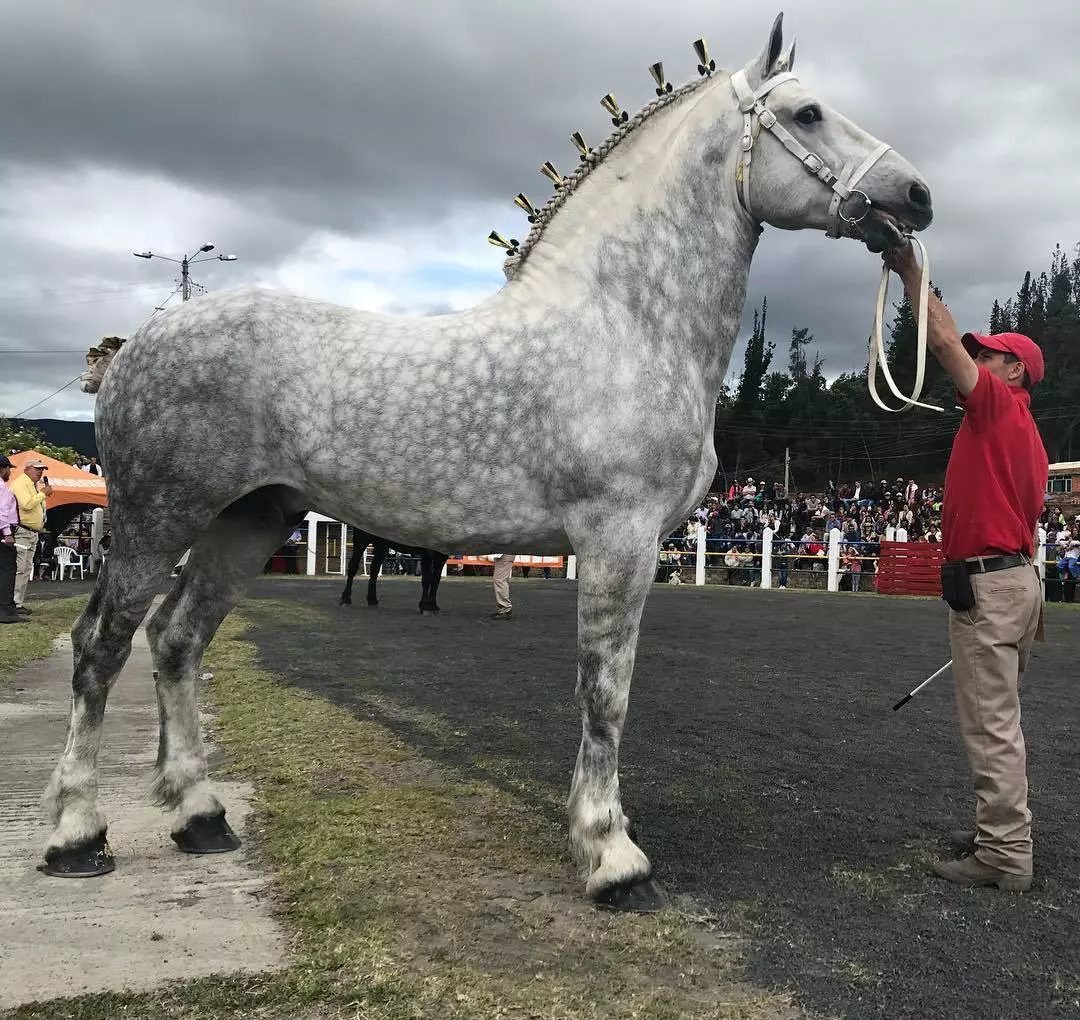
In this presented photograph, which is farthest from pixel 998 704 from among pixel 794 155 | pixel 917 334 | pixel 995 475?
pixel 794 155

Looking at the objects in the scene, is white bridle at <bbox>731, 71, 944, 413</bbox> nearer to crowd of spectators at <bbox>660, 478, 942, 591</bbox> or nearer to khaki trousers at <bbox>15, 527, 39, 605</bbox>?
khaki trousers at <bbox>15, 527, 39, 605</bbox>

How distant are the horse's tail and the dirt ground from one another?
2.51 meters

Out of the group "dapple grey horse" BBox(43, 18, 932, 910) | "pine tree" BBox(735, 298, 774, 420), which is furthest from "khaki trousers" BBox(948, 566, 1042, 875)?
"pine tree" BBox(735, 298, 774, 420)

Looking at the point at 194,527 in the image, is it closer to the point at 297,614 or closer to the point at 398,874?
the point at 398,874

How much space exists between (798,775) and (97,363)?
154 inches

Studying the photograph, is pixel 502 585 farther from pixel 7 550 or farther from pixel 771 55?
pixel 771 55

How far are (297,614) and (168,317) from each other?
9.55 metres

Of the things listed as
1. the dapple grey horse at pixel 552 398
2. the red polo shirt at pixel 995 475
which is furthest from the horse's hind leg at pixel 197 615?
the red polo shirt at pixel 995 475

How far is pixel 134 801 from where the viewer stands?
3973 millimetres

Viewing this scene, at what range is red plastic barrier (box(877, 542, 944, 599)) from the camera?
20656mm

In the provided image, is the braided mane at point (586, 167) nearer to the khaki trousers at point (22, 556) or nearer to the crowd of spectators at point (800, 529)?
the khaki trousers at point (22, 556)

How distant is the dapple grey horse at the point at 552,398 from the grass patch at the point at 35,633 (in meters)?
4.60

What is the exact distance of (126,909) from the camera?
2.84 m

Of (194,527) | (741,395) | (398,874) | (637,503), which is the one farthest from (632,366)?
(741,395)
